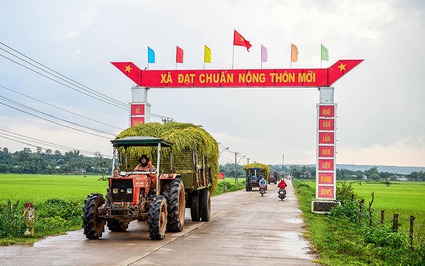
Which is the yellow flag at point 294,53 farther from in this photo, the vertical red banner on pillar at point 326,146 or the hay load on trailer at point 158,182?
the hay load on trailer at point 158,182

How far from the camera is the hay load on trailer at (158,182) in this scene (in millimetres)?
13820

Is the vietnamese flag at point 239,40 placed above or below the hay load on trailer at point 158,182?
above

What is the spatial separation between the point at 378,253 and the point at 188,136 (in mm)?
7808

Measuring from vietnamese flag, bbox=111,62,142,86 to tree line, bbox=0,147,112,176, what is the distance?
7243 cm

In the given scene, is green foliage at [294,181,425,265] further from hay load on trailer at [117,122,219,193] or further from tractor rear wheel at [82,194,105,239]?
tractor rear wheel at [82,194,105,239]

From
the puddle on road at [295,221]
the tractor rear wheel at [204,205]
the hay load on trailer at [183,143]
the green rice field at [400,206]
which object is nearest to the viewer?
the hay load on trailer at [183,143]

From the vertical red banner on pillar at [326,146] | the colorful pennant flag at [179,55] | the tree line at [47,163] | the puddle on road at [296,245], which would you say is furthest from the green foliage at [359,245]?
the tree line at [47,163]

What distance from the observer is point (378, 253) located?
41.1 feet

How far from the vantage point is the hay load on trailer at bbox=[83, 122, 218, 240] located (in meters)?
13.8

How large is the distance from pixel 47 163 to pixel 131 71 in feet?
321

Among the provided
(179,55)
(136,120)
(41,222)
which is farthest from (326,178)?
(41,222)

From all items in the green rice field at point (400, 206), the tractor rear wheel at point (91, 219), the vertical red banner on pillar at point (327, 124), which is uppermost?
the vertical red banner on pillar at point (327, 124)

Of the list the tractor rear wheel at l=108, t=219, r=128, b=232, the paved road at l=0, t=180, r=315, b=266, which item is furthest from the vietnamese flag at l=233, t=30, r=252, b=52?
the tractor rear wheel at l=108, t=219, r=128, b=232

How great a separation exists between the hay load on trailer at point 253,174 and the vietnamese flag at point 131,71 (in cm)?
3385
